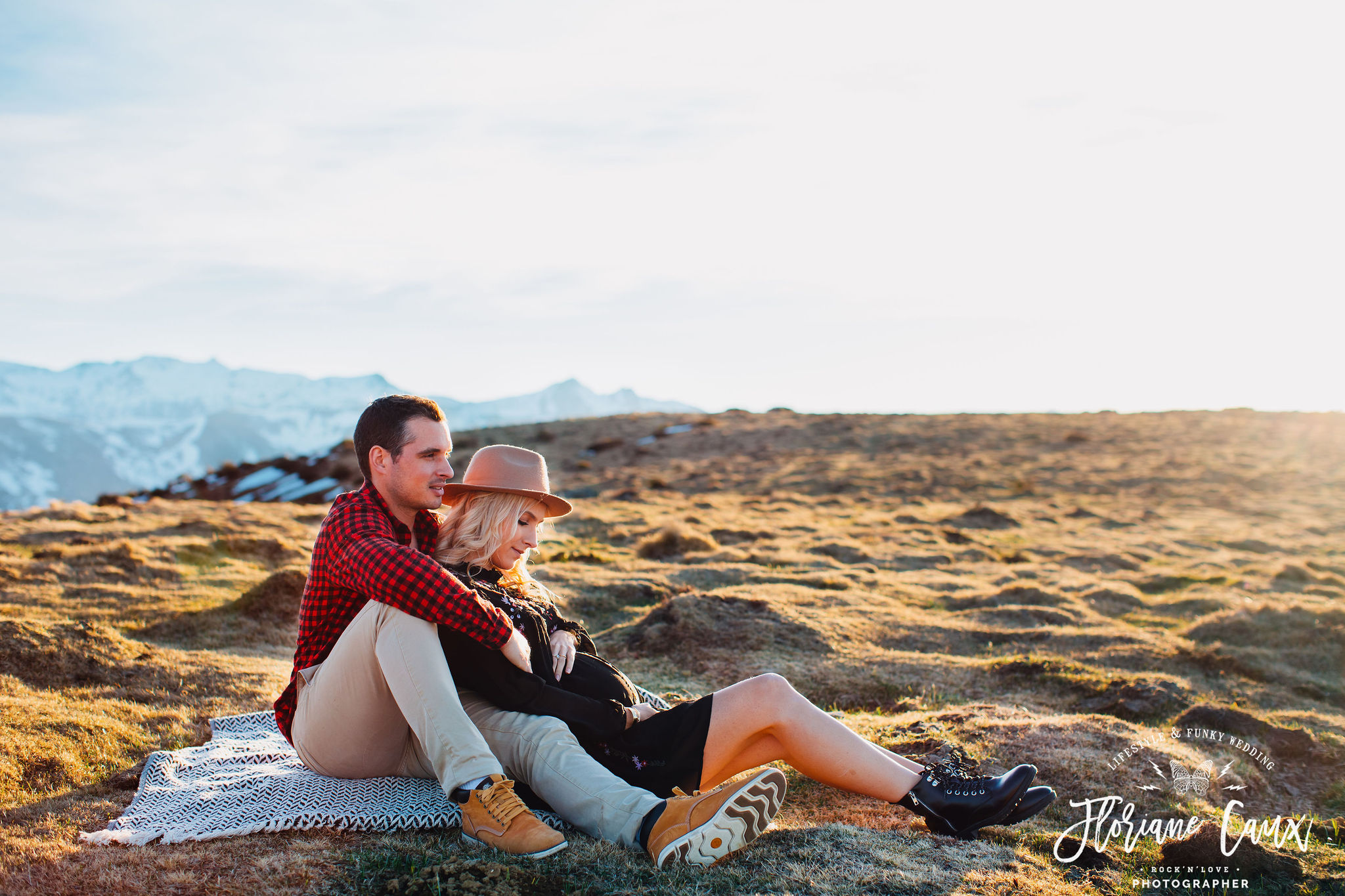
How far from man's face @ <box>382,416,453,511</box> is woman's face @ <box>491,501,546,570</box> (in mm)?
479

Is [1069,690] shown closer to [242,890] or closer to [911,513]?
[242,890]

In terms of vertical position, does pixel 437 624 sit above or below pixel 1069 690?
above

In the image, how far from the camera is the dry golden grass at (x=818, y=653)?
412 centimetres

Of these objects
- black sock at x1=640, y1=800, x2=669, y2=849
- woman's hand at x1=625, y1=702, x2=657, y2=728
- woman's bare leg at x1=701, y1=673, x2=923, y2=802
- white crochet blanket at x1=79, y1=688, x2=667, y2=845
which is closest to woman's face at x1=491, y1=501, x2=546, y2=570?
woman's hand at x1=625, y1=702, x2=657, y2=728

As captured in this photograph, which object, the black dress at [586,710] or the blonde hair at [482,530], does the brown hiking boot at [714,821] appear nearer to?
the black dress at [586,710]

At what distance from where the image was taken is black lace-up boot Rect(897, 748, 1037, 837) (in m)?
4.47

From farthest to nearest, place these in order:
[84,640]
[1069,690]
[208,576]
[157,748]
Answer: [208,576], [1069,690], [84,640], [157,748]

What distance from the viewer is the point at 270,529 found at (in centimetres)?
1616

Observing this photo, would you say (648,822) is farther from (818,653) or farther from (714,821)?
(818,653)

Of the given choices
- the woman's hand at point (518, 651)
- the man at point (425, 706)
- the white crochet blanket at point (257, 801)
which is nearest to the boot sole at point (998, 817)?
the man at point (425, 706)

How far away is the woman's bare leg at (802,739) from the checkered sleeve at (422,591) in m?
1.25

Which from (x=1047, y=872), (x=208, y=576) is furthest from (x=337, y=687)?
(x=208, y=576)

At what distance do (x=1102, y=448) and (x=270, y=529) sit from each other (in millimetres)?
33973

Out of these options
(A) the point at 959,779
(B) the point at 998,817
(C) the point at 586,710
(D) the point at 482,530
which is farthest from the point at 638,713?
(B) the point at 998,817
